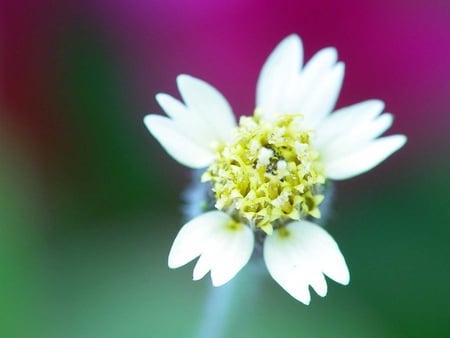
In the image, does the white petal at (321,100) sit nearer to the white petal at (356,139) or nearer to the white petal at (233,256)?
the white petal at (356,139)

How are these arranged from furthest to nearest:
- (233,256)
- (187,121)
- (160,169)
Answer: (160,169), (187,121), (233,256)

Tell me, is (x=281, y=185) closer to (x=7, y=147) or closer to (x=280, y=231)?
(x=280, y=231)

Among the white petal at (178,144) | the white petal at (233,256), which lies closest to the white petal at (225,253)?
the white petal at (233,256)

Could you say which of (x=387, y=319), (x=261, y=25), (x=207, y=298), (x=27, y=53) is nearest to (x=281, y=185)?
(x=207, y=298)

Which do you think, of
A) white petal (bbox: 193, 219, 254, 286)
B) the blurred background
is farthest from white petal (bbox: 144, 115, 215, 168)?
the blurred background

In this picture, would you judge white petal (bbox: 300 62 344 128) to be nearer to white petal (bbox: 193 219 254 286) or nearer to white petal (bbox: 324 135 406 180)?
white petal (bbox: 324 135 406 180)

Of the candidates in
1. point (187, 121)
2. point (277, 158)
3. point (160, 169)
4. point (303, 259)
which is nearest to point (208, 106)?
point (187, 121)

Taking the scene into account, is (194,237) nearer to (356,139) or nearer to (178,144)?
(178,144)
